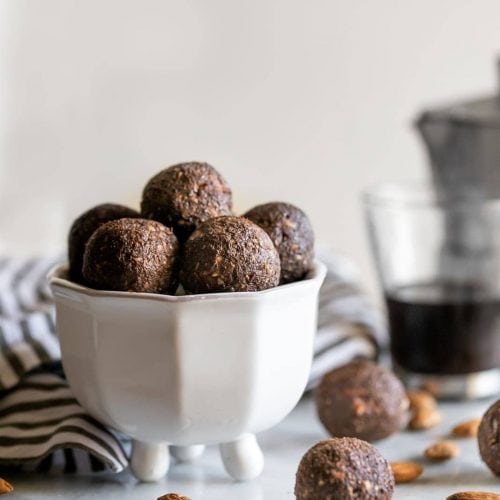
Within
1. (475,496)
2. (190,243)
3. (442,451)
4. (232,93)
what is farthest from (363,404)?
(232,93)

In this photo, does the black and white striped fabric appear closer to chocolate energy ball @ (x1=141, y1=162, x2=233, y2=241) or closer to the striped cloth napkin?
the striped cloth napkin

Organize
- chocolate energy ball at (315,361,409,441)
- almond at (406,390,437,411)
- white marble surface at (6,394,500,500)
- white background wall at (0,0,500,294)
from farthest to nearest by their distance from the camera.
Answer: white background wall at (0,0,500,294) < almond at (406,390,437,411) < chocolate energy ball at (315,361,409,441) < white marble surface at (6,394,500,500)

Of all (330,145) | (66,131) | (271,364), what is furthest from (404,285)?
(66,131)

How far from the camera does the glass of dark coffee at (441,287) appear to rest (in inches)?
45.7

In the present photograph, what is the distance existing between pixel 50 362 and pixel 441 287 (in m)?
0.51

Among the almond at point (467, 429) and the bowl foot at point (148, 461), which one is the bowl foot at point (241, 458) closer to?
the bowl foot at point (148, 461)

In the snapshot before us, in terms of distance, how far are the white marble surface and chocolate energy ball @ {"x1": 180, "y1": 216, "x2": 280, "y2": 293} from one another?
0.20 m

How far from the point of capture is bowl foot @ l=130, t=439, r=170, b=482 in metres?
A: 0.88

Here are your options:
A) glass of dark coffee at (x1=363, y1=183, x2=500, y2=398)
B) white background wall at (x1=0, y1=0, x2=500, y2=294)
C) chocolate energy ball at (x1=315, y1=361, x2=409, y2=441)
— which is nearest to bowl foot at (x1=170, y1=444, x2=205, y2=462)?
chocolate energy ball at (x1=315, y1=361, x2=409, y2=441)

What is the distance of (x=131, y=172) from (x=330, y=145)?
50 cm

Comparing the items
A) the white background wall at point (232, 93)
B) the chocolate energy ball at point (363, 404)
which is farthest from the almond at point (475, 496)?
the white background wall at point (232, 93)

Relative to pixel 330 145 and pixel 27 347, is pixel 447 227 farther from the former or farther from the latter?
pixel 330 145

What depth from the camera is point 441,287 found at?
4.00 ft

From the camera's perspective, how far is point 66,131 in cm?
233
